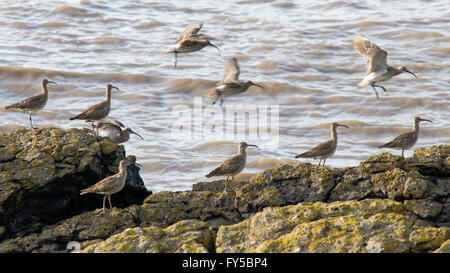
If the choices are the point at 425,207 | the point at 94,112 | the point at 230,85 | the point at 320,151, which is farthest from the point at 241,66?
the point at 425,207

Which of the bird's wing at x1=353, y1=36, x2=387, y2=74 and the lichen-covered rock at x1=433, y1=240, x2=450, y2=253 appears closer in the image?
the lichen-covered rock at x1=433, y1=240, x2=450, y2=253

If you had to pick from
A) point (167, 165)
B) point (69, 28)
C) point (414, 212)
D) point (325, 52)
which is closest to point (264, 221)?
point (414, 212)

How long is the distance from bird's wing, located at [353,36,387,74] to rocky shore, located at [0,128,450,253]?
332 cm

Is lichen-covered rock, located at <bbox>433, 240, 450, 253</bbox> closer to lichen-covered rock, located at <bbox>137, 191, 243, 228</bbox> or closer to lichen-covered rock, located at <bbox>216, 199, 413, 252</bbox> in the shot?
lichen-covered rock, located at <bbox>216, 199, 413, 252</bbox>

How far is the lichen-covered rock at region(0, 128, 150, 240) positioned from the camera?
8039 mm

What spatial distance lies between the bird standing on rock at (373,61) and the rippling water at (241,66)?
3325 mm

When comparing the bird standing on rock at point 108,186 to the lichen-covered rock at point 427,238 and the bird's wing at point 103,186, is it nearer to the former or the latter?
the bird's wing at point 103,186

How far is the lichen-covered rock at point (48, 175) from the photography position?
8.04 meters

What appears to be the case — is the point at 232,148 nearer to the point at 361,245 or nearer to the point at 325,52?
the point at 325,52

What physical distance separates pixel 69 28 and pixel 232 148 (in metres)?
14.1

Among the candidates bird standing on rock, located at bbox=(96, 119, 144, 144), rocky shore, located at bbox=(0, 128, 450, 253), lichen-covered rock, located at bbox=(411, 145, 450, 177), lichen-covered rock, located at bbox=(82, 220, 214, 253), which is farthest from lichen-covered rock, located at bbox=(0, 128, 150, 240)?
lichen-covered rock, located at bbox=(411, 145, 450, 177)

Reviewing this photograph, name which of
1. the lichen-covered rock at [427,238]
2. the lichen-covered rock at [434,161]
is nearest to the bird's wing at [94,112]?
the lichen-covered rock at [434,161]

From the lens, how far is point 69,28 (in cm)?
2872

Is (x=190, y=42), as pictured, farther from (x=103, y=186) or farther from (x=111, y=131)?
(x=103, y=186)
